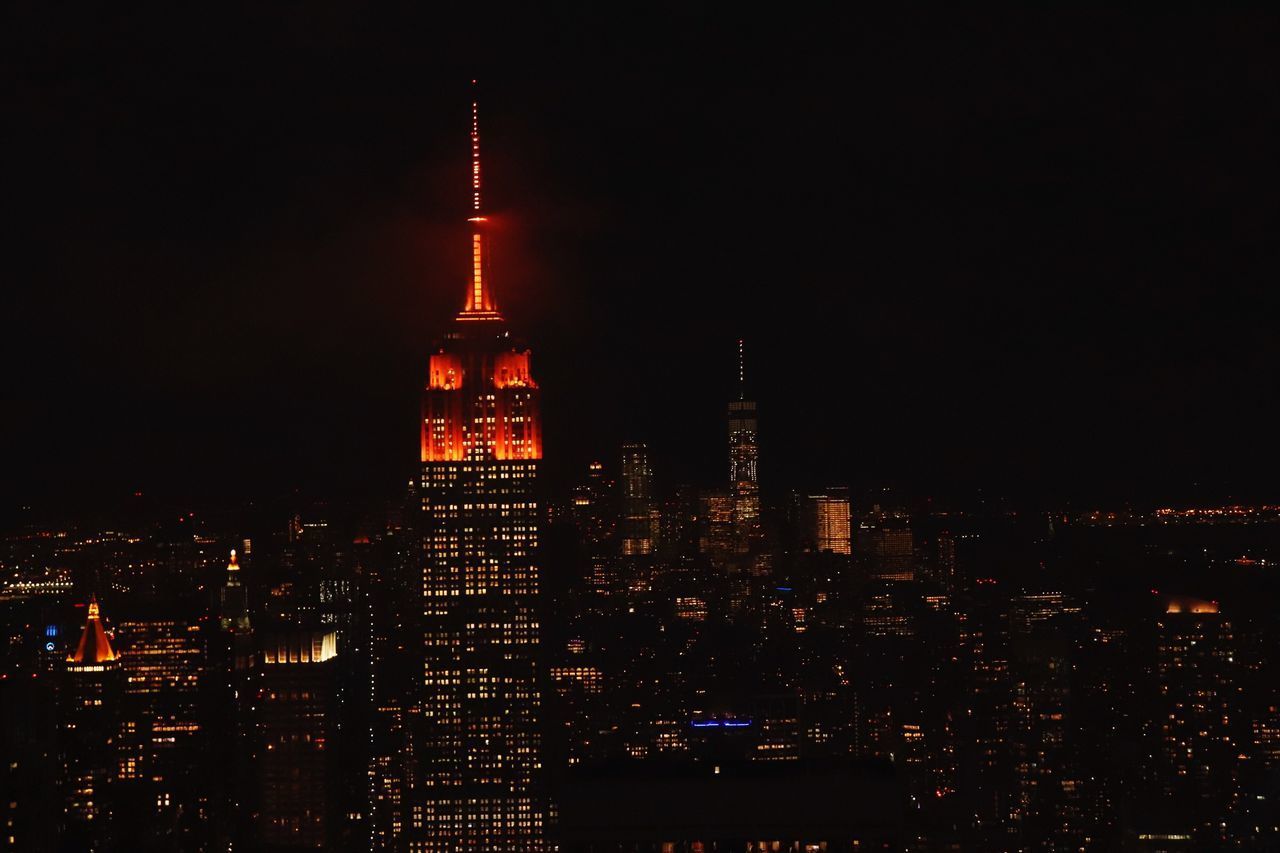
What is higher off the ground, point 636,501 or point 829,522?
point 636,501

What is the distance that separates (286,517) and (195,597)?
136cm

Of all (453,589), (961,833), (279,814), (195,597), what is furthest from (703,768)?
(453,589)

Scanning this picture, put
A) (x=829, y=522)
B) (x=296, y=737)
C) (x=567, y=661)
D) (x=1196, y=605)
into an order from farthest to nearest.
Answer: (x=567, y=661)
(x=829, y=522)
(x=296, y=737)
(x=1196, y=605)

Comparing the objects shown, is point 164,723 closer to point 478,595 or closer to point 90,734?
point 90,734

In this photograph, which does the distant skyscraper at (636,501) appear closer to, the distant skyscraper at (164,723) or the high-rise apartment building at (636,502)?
the high-rise apartment building at (636,502)

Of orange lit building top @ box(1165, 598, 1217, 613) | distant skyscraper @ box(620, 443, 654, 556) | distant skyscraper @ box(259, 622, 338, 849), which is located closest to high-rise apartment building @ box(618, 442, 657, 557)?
distant skyscraper @ box(620, 443, 654, 556)

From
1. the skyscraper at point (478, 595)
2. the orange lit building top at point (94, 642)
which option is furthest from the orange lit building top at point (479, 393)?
the orange lit building top at point (94, 642)

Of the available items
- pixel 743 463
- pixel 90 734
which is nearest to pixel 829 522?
pixel 743 463

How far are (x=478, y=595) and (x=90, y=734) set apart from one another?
5256 mm

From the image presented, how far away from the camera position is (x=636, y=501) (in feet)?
51.9

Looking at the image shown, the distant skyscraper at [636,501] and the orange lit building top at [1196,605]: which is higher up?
the distant skyscraper at [636,501]

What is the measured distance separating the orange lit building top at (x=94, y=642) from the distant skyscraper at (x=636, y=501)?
12.1 ft

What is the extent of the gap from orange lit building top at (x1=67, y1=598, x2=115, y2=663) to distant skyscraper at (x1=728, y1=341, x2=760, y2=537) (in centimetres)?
437

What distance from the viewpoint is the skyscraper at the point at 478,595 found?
1456 cm
